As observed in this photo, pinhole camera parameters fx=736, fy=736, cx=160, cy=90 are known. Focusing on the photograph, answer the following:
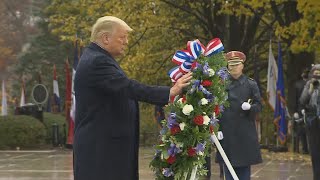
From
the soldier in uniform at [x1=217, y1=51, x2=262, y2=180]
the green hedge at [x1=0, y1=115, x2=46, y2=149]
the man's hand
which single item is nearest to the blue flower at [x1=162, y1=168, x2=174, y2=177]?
the man's hand

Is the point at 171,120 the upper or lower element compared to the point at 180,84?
lower

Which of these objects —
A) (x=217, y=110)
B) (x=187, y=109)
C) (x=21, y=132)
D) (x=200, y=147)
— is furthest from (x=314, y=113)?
(x=21, y=132)

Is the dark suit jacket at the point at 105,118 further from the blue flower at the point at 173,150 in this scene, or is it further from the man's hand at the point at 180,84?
the blue flower at the point at 173,150

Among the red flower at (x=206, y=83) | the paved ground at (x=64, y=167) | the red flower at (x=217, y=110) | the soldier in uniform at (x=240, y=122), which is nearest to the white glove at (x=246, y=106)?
the soldier in uniform at (x=240, y=122)

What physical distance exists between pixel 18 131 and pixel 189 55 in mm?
17302

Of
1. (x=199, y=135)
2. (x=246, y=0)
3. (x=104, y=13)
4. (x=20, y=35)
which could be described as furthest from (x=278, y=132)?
(x=20, y=35)

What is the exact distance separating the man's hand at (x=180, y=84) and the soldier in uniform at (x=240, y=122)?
3.32m

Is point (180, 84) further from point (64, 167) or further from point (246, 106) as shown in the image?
point (64, 167)

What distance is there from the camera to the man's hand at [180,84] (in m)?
4.81

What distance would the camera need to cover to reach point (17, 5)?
59875mm

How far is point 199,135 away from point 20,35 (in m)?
55.4

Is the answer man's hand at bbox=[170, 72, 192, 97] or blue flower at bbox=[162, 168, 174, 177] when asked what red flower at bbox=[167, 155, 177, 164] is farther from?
man's hand at bbox=[170, 72, 192, 97]

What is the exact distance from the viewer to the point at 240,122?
27.2 feet

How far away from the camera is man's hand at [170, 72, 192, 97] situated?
4.81 metres
